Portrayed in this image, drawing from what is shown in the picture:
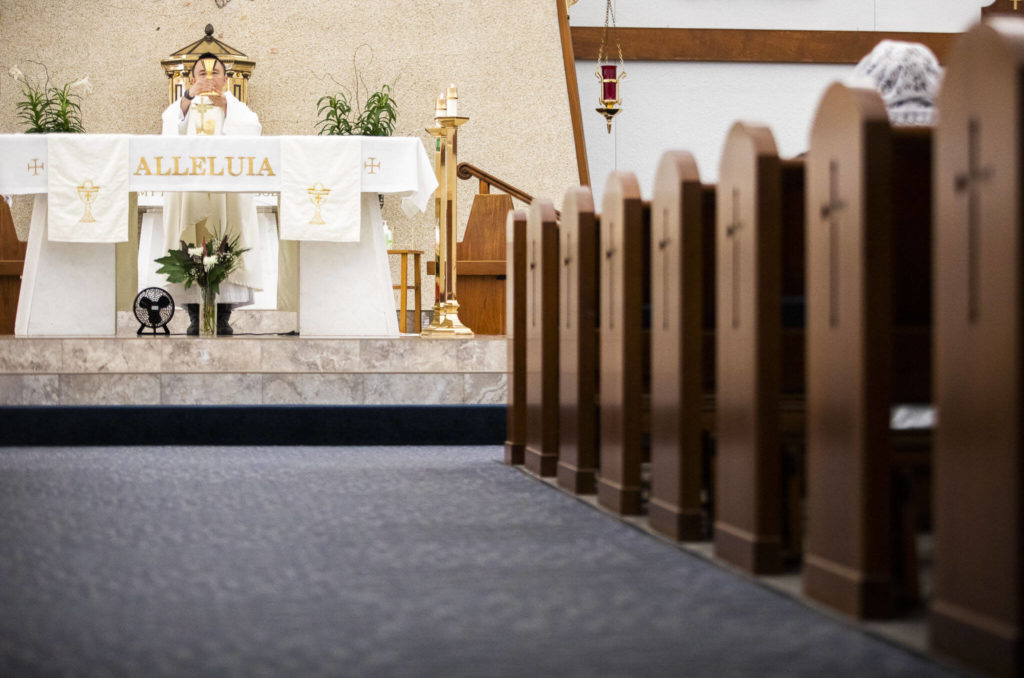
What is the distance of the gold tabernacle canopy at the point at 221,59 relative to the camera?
9273 mm

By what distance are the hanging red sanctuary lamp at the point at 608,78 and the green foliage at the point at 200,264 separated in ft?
15.2

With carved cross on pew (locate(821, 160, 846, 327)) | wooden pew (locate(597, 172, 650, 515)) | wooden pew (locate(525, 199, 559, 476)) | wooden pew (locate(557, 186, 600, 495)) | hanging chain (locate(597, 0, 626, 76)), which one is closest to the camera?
carved cross on pew (locate(821, 160, 846, 327))

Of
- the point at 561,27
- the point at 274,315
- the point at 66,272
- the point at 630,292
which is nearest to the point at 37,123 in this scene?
the point at 66,272

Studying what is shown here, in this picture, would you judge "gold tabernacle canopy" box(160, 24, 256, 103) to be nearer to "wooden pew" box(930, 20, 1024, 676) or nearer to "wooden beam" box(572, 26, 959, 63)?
"wooden beam" box(572, 26, 959, 63)

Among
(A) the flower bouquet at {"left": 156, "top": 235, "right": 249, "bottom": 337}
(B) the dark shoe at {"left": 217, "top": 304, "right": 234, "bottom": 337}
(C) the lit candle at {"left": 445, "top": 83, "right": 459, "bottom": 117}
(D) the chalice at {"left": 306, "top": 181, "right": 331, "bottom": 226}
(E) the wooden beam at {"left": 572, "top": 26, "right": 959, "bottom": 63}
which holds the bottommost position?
(B) the dark shoe at {"left": 217, "top": 304, "right": 234, "bottom": 337}

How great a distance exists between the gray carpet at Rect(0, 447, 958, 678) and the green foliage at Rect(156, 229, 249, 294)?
119 inches

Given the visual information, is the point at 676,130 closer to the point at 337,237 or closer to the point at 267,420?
the point at 337,237

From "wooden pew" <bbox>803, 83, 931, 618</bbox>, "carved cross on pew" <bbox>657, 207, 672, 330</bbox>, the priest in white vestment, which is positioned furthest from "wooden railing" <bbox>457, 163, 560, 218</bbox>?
"wooden pew" <bbox>803, 83, 931, 618</bbox>

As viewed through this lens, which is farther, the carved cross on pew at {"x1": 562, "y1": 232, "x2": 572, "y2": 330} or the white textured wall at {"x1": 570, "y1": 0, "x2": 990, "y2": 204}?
the white textured wall at {"x1": 570, "y1": 0, "x2": 990, "y2": 204}

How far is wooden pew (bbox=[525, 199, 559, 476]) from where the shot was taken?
427 cm

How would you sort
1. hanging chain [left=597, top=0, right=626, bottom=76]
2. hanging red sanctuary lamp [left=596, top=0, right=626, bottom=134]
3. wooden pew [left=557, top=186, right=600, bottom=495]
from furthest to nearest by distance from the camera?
hanging chain [left=597, top=0, right=626, bottom=76]
hanging red sanctuary lamp [left=596, top=0, right=626, bottom=134]
wooden pew [left=557, top=186, right=600, bottom=495]

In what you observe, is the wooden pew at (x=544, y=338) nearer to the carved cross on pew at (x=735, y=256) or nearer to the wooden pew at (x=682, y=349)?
the wooden pew at (x=682, y=349)

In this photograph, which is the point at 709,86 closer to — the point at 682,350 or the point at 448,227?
the point at 448,227

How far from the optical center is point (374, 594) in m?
2.34
